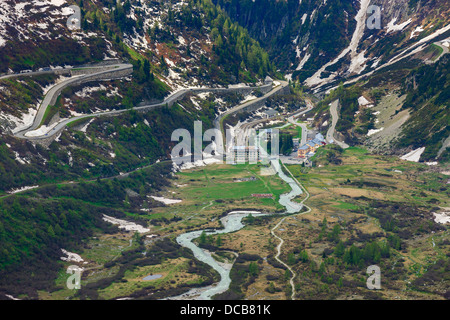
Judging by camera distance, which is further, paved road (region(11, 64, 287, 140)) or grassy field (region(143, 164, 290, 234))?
paved road (region(11, 64, 287, 140))

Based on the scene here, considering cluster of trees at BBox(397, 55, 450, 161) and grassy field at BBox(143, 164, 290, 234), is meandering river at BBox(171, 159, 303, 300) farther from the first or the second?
cluster of trees at BBox(397, 55, 450, 161)

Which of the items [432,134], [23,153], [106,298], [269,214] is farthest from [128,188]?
[432,134]

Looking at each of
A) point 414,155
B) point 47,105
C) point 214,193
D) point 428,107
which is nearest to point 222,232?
point 214,193

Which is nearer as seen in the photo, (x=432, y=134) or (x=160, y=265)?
(x=160, y=265)

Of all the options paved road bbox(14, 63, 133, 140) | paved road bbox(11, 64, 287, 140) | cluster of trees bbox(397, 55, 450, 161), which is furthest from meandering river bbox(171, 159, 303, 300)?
paved road bbox(14, 63, 133, 140)

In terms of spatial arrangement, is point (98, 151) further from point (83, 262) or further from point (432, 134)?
point (432, 134)

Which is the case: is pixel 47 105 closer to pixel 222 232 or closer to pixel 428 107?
pixel 222 232

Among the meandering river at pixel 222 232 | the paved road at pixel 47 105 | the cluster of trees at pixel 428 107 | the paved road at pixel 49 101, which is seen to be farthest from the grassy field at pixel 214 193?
the cluster of trees at pixel 428 107

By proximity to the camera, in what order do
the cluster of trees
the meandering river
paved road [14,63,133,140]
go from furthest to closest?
the cluster of trees, paved road [14,63,133,140], the meandering river
